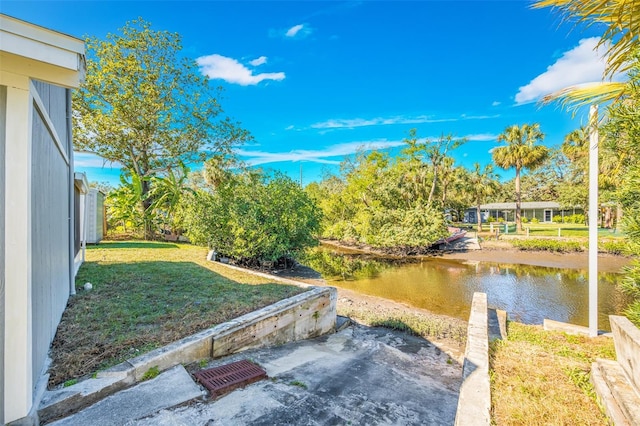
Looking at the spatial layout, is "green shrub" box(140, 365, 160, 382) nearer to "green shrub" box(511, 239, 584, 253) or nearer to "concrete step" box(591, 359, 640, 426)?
"concrete step" box(591, 359, 640, 426)

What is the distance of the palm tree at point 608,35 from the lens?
2484 mm

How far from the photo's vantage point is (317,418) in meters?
2.73

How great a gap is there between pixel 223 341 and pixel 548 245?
22089 millimetres

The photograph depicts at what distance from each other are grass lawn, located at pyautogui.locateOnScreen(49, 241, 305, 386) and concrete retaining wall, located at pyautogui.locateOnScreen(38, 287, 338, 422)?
20 cm

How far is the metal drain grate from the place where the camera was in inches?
118

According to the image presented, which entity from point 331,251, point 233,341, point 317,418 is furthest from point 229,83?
point 317,418

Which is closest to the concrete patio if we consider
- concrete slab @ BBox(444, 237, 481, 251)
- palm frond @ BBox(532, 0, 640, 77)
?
palm frond @ BBox(532, 0, 640, 77)

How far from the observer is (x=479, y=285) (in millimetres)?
12562

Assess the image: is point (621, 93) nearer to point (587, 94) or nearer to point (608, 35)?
point (587, 94)

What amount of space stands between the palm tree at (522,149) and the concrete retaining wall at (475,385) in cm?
2664

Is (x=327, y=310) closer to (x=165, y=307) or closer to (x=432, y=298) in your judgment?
(x=165, y=307)

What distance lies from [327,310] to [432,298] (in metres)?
6.20

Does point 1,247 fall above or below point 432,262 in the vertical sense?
above

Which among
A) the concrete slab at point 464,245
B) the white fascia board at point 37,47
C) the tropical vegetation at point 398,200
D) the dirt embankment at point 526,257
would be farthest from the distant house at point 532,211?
the white fascia board at point 37,47
